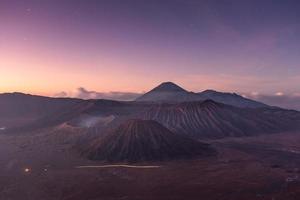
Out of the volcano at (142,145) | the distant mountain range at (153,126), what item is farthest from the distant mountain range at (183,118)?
the volcano at (142,145)

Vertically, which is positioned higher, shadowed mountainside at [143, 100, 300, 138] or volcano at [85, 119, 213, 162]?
shadowed mountainside at [143, 100, 300, 138]

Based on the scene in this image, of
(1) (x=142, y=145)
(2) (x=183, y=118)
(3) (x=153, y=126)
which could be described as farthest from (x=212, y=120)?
(1) (x=142, y=145)

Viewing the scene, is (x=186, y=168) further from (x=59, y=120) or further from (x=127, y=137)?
(x=59, y=120)

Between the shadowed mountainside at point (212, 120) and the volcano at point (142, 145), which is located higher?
the shadowed mountainside at point (212, 120)

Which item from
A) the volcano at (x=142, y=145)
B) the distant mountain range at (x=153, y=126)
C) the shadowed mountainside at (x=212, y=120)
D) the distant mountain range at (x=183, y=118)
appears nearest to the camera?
the volcano at (x=142, y=145)

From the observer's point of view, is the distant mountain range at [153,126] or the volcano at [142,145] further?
the distant mountain range at [153,126]

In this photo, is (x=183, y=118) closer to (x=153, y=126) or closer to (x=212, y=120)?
(x=212, y=120)

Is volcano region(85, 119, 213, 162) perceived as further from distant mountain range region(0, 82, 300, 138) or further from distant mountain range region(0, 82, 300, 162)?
distant mountain range region(0, 82, 300, 138)

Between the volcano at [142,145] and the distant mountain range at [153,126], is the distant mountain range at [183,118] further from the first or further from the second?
the volcano at [142,145]

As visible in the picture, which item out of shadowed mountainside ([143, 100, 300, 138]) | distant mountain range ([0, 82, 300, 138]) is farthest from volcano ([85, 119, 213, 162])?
shadowed mountainside ([143, 100, 300, 138])
